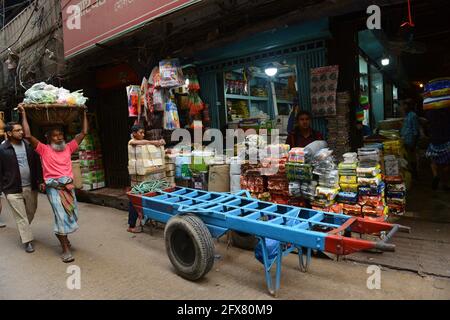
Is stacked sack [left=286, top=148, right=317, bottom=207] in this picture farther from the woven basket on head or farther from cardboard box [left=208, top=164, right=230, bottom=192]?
the woven basket on head

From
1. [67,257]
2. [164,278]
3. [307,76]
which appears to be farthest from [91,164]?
[307,76]

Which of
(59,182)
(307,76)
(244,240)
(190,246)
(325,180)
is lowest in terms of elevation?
(244,240)

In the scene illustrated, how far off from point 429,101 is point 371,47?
2.23m

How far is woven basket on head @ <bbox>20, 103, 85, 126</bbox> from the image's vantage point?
4.41 meters

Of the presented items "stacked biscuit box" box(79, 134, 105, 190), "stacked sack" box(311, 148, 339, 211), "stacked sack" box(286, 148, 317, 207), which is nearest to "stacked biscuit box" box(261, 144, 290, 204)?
"stacked sack" box(286, 148, 317, 207)

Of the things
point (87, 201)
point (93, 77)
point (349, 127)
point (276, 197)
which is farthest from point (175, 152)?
point (93, 77)

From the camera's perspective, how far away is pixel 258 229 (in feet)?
10.7

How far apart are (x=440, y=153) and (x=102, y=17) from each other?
7550 millimetres

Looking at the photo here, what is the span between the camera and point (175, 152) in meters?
6.82

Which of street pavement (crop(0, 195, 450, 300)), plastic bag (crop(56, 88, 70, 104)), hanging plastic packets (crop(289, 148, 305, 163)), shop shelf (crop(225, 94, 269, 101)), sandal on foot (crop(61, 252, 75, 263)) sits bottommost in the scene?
street pavement (crop(0, 195, 450, 300))

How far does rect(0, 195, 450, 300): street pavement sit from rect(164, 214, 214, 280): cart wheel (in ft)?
0.61

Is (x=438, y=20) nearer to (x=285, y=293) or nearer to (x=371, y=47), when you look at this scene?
(x=371, y=47)

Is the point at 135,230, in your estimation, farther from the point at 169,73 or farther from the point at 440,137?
the point at 440,137

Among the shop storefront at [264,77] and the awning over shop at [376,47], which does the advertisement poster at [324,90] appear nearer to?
the shop storefront at [264,77]
